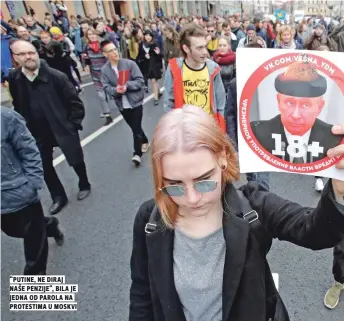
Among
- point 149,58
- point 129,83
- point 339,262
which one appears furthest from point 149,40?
point 339,262

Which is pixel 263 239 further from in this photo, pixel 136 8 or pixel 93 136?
pixel 136 8

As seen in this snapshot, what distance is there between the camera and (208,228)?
128 centimetres

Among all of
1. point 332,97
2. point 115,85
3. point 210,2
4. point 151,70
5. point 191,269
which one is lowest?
point 210,2

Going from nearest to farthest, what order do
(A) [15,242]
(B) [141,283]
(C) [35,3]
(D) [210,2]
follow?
(B) [141,283]
(A) [15,242]
(C) [35,3]
(D) [210,2]

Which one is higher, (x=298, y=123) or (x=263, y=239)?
(x=298, y=123)

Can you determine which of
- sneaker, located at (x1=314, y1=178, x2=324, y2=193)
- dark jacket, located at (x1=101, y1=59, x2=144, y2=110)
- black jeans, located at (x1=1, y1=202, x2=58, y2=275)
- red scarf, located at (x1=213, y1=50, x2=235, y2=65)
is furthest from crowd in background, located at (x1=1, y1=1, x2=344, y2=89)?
black jeans, located at (x1=1, y1=202, x2=58, y2=275)

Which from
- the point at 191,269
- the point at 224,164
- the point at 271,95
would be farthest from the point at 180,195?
the point at 271,95

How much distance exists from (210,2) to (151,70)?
143 ft

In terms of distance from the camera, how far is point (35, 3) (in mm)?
17953

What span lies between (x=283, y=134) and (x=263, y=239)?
1.25ft

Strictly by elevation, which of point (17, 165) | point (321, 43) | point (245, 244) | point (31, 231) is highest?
point (245, 244)

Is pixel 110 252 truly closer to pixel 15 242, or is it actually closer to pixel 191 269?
pixel 15 242

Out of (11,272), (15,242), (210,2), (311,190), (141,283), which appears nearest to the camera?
(141,283)

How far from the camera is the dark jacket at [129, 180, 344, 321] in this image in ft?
3.74
